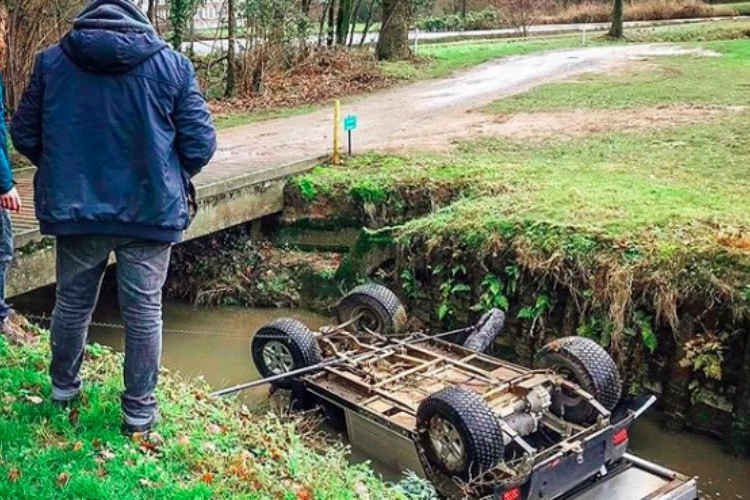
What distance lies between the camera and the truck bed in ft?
20.3

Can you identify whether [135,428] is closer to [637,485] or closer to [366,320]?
[637,485]

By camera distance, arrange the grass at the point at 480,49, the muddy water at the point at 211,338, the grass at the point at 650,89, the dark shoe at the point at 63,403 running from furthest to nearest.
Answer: the grass at the point at 480,49
the grass at the point at 650,89
the muddy water at the point at 211,338
the dark shoe at the point at 63,403

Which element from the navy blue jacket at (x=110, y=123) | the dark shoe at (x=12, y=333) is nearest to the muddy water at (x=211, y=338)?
the dark shoe at (x=12, y=333)

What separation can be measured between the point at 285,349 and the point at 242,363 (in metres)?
2.12

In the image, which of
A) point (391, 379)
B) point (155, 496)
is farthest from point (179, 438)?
point (391, 379)

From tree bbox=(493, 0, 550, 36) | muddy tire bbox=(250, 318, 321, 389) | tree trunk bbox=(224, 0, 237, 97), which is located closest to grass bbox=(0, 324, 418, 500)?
muddy tire bbox=(250, 318, 321, 389)

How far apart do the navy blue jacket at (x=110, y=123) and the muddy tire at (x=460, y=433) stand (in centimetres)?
272

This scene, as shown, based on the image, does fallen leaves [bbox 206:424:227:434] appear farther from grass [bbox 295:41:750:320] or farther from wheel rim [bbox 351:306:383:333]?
grass [bbox 295:41:750:320]

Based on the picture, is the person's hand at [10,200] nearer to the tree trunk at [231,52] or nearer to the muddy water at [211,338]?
the muddy water at [211,338]

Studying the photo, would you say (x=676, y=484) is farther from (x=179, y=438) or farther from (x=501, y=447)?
(x=179, y=438)

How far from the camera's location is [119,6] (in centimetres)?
389

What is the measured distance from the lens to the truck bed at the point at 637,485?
20.3 feet

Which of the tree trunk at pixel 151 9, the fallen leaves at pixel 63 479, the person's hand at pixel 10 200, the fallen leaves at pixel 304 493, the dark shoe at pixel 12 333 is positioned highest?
the tree trunk at pixel 151 9

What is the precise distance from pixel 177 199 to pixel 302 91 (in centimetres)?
1561
